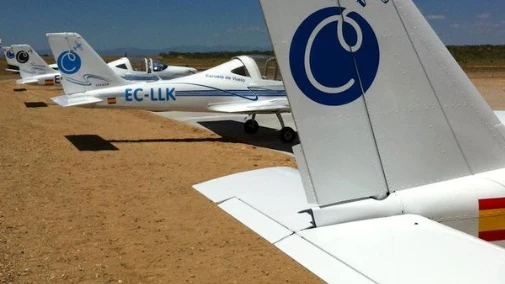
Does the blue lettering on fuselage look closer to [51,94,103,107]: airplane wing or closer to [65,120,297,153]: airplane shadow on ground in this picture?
[51,94,103,107]: airplane wing

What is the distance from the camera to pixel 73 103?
44.9 ft

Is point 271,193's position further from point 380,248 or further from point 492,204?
point 492,204

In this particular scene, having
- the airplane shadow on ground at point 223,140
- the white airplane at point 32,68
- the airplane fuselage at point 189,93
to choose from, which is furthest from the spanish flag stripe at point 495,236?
the white airplane at point 32,68

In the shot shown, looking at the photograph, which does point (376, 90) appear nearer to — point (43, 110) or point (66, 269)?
point (66, 269)

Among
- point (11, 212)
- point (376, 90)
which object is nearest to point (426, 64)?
point (376, 90)

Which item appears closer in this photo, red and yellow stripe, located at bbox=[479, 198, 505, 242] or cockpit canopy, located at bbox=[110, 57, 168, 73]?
red and yellow stripe, located at bbox=[479, 198, 505, 242]

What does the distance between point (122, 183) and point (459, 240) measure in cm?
723

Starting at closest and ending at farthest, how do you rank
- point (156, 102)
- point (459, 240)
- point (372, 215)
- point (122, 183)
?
point (459, 240) → point (372, 215) → point (122, 183) → point (156, 102)

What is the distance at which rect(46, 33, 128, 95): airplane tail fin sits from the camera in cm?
1444

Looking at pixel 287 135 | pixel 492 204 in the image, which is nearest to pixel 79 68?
pixel 287 135

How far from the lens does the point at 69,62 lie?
14586 mm

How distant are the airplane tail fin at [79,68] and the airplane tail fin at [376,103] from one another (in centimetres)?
1232

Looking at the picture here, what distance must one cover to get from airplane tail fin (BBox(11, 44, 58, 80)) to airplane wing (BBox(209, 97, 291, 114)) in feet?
58.6

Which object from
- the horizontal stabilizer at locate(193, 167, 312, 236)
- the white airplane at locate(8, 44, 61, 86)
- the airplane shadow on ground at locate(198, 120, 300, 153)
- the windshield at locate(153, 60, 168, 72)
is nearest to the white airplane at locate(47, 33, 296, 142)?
the airplane shadow on ground at locate(198, 120, 300, 153)
